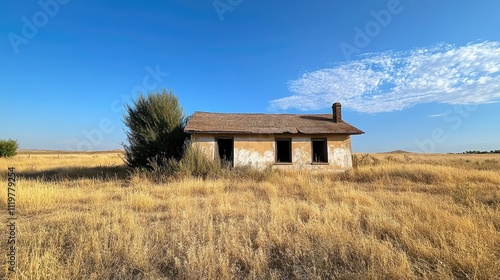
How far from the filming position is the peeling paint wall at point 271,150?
13719 mm

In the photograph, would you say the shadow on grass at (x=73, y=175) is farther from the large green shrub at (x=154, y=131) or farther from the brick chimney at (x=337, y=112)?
the brick chimney at (x=337, y=112)

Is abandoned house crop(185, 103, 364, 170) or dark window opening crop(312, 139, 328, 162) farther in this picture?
dark window opening crop(312, 139, 328, 162)

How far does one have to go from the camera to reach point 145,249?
3.52 m

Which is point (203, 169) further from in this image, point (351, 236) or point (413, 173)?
point (413, 173)

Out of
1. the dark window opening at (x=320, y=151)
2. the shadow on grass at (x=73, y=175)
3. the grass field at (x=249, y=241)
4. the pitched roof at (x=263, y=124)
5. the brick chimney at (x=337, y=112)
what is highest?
the brick chimney at (x=337, y=112)

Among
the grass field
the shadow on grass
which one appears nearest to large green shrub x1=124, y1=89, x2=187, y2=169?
the shadow on grass

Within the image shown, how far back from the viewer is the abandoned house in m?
13.7

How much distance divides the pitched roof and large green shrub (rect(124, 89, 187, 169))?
1240 millimetres

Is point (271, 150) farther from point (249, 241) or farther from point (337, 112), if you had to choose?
point (249, 241)

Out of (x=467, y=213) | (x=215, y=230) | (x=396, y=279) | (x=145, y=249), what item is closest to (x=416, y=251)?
(x=396, y=279)

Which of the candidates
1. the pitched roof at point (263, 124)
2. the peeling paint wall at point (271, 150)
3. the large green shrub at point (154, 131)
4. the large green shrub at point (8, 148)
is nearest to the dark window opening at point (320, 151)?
the peeling paint wall at point (271, 150)

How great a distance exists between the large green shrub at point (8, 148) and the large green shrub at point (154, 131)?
2629 cm

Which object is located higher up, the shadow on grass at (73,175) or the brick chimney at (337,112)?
the brick chimney at (337,112)

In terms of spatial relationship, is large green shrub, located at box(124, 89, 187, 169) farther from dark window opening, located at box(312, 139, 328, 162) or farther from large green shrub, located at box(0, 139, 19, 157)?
large green shrub, located at box(0, 139, 19, 157)
